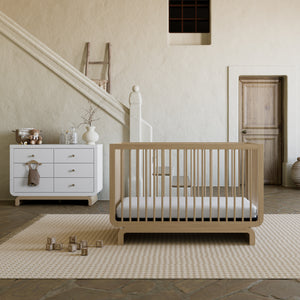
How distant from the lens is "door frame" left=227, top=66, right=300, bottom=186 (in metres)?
6.42

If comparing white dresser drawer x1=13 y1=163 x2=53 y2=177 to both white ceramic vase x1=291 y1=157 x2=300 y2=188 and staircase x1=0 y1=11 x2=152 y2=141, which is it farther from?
white ceramic vase x1=291 y1=157 x2=300 y2=188

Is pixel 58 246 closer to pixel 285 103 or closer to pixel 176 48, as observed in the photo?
pixel 176 48

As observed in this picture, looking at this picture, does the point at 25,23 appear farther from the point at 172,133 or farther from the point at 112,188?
the point at 112,188

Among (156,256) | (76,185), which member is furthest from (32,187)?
(156,256)

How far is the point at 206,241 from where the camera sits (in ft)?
9.54

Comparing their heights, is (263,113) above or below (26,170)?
above

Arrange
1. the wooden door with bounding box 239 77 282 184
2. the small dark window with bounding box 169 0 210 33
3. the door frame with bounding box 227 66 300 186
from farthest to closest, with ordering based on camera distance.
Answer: the small dark window with bounding box 169 0 210 33
the wooden door with bounding box 239 77 282 184
the door frame with bounding box 227 66 300 186

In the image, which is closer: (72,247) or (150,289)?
(150,289)

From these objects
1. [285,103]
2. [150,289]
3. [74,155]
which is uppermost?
[285,103]

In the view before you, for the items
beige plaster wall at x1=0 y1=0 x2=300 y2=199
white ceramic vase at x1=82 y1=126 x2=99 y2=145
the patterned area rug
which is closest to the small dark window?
beige plaster wall at x1=0 y1=0 x2=300 y2=199

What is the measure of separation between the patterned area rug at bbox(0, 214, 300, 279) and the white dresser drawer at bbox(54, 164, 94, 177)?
→ 1184mm

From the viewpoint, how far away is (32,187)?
14.9 ft

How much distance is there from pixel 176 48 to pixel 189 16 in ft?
3.02

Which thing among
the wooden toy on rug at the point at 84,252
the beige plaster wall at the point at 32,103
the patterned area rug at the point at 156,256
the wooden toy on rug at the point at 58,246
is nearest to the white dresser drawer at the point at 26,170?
the beige plaster wall at the point at 32,103
